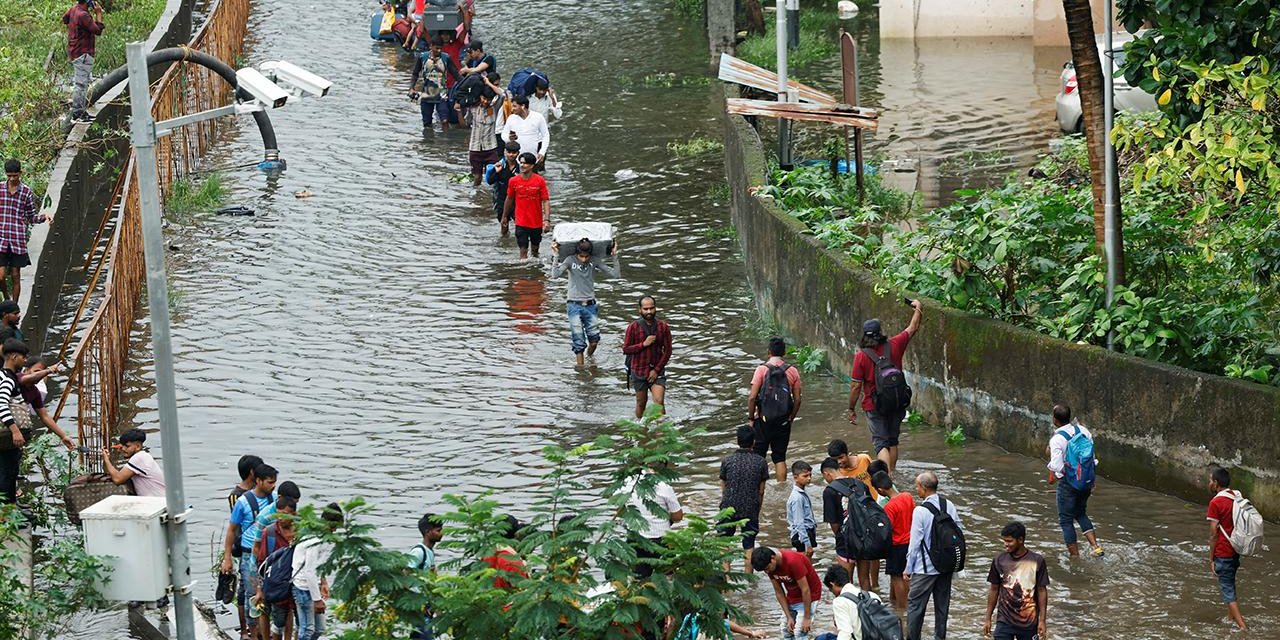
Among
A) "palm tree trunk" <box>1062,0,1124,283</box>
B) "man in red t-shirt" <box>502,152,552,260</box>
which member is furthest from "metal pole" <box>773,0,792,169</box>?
"palm tree trunk" <box>1062,0,1124,283</box>

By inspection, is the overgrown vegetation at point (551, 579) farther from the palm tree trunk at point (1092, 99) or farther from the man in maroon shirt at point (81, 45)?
the man in maroon shirt at point (81, 45)

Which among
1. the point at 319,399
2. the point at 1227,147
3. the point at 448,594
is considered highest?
the point at 1227,147

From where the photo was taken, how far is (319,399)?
52.7 feet

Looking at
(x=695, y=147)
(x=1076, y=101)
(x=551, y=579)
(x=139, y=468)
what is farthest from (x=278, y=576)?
(x=1076, y=101)

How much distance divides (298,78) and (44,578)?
3637 mm

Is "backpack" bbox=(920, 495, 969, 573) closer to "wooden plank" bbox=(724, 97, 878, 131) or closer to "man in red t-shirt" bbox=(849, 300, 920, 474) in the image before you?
"man in red t-shirt" bbox=(849, 300, 920, 474)

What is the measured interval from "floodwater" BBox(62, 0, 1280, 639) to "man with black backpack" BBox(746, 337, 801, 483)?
47cm

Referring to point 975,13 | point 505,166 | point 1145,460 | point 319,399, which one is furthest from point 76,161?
point 975,13

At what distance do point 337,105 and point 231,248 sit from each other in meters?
7.84

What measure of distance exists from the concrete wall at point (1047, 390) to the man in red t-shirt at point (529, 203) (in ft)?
11.2

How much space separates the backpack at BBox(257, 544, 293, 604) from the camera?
10656mm

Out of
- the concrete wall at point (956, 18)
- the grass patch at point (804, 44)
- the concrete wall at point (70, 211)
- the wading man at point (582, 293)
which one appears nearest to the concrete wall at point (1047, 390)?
the wading man at point (582, 293)

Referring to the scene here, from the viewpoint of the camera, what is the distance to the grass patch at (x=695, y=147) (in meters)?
24.7

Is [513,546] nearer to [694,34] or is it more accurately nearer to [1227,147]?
[1227,147]
